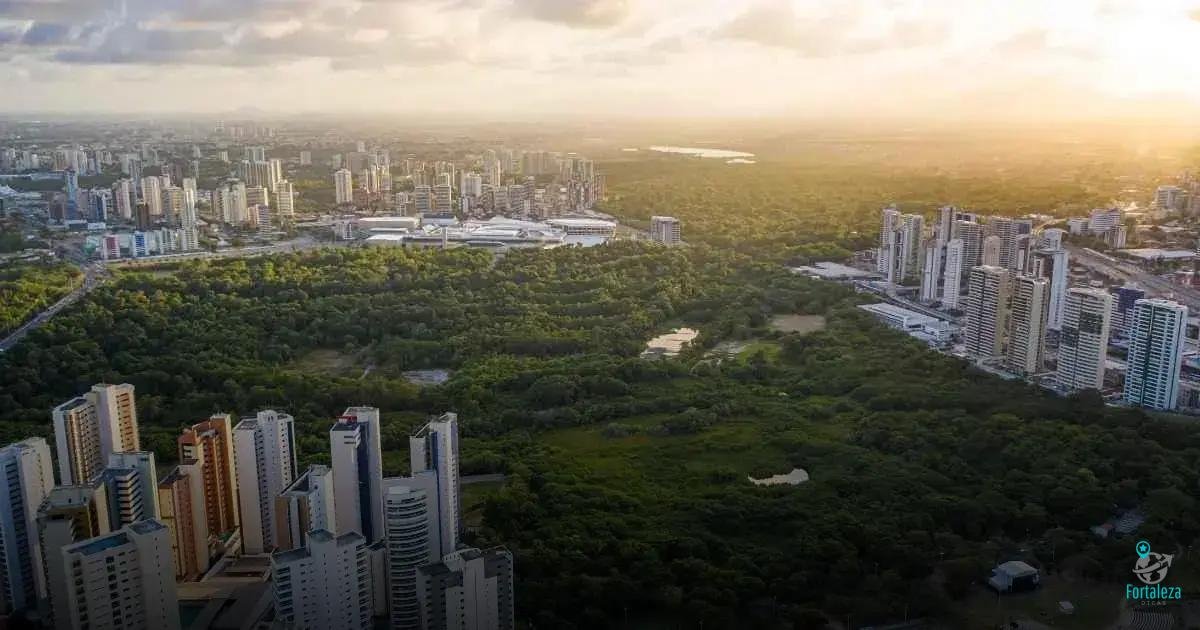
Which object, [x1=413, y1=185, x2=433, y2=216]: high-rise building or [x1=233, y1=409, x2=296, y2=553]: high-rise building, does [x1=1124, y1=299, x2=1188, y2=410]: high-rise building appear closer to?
[x1=233, y1=409, x2=296, y2=553]: high-rise building

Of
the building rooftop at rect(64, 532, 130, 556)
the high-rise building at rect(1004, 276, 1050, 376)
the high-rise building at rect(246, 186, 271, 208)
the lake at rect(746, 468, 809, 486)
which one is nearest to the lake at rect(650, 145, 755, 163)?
the high-rise building at rect(246, 186, 271, 208)

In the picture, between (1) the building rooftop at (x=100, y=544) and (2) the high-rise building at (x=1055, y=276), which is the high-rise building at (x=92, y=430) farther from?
(2) the high-rise building at (x=1055, y=276)

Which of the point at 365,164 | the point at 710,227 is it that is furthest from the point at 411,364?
the point at 365,164

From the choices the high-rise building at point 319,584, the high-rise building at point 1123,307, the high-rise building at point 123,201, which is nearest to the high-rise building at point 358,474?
the high-rise building at point 319,584

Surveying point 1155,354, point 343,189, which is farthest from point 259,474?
point 343,189

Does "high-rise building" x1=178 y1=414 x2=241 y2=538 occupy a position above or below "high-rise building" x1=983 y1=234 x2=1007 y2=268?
below

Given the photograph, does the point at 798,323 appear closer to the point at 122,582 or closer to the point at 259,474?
the point at 259,474

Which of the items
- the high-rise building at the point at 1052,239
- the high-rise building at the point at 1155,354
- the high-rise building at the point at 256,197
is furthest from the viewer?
the high-rise building at the point at 256,197
